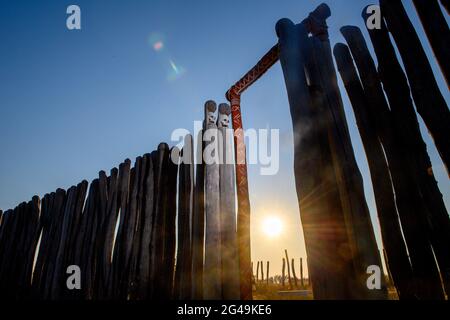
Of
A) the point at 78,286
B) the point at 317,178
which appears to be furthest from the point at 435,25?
the point at 78,286

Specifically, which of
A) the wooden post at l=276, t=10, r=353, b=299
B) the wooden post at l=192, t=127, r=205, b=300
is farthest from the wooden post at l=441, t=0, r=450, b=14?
the wooden post at l=192, t=127, r=205, b=300

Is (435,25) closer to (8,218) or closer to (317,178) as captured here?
(317,178)

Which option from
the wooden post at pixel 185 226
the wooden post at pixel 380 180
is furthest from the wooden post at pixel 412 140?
the wooden post at pixel 185 226

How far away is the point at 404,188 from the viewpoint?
1843 millimetres

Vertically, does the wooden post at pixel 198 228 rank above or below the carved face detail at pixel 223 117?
below

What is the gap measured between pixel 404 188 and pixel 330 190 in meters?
0.54

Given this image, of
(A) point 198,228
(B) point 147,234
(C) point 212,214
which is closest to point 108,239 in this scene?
(B) point 147,234

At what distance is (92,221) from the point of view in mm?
4441

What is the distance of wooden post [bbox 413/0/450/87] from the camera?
1811 millimetres

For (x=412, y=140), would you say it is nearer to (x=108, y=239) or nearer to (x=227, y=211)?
(x=227, y=211)

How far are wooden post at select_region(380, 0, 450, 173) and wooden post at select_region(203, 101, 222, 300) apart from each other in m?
1.92

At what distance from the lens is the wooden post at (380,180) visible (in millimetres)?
1779

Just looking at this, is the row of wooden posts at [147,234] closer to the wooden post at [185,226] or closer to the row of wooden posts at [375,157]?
the wooden post at [185,226]

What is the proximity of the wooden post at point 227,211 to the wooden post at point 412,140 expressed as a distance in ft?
5.31
